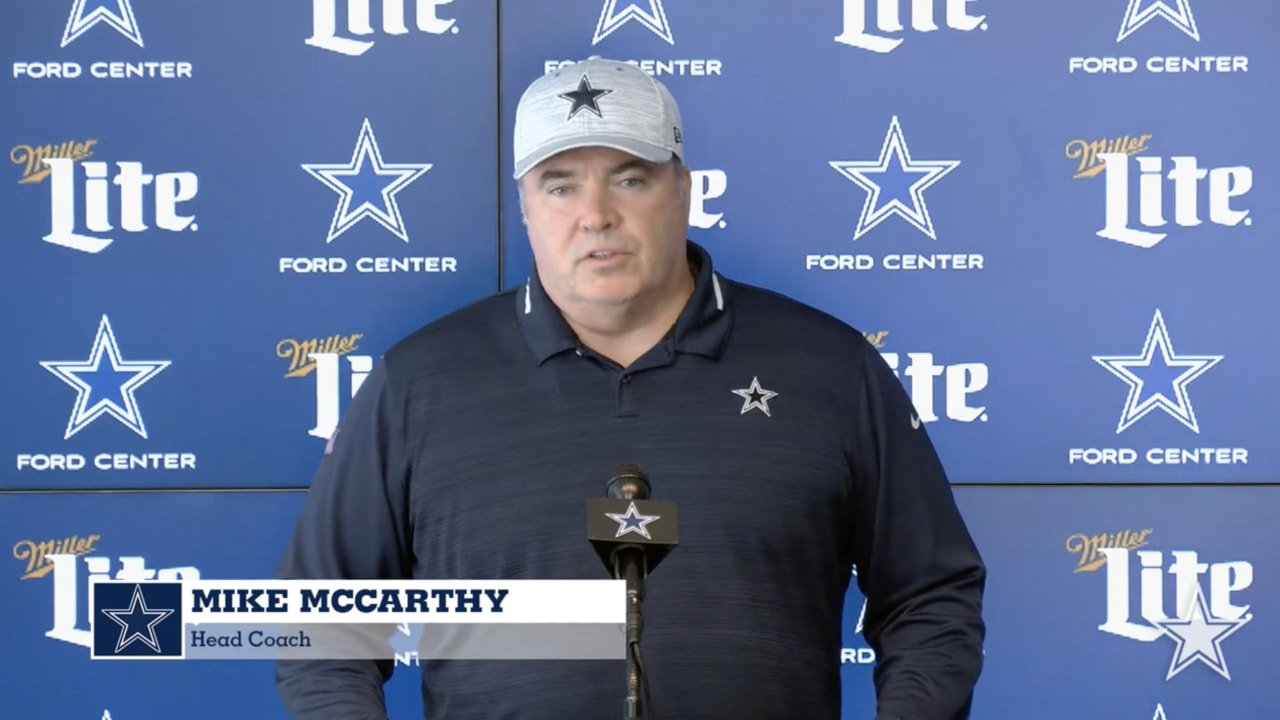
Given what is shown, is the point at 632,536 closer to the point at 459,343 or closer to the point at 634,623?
the point at 634,623

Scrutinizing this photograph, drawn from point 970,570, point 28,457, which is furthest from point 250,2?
point 970,570

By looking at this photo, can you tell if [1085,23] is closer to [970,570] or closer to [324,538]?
[970,570]

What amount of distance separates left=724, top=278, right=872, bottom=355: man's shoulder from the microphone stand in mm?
849

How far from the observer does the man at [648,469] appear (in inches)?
72.9

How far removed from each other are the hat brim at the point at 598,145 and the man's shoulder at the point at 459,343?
0.71 ft

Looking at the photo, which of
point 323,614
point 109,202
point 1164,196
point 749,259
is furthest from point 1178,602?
point 109,202

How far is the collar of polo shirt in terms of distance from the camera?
1988 mm

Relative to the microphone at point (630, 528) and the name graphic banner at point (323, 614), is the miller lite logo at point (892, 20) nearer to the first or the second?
the name graphic banner at point (323, 614)

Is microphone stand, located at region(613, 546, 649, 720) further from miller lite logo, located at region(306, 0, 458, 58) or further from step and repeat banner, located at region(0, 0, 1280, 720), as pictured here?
miller lite logo, located at region(306, 0, 458, 58)

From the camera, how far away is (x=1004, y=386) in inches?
101

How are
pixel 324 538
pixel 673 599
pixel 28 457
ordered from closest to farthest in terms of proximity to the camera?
1. pixel 673 599
2. pixel 324 538
3. pixel 28 457

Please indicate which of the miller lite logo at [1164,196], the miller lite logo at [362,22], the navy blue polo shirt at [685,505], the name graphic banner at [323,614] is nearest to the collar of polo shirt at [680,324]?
the navy blue polo shirt at [685,505]

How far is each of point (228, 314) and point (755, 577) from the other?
43.3 inches

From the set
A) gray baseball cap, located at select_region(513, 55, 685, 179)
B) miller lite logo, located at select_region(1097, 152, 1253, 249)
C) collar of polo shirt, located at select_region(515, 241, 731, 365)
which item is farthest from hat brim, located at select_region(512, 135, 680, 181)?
miller lite logo, located at select_region(1097, 152, 1253, 249)
